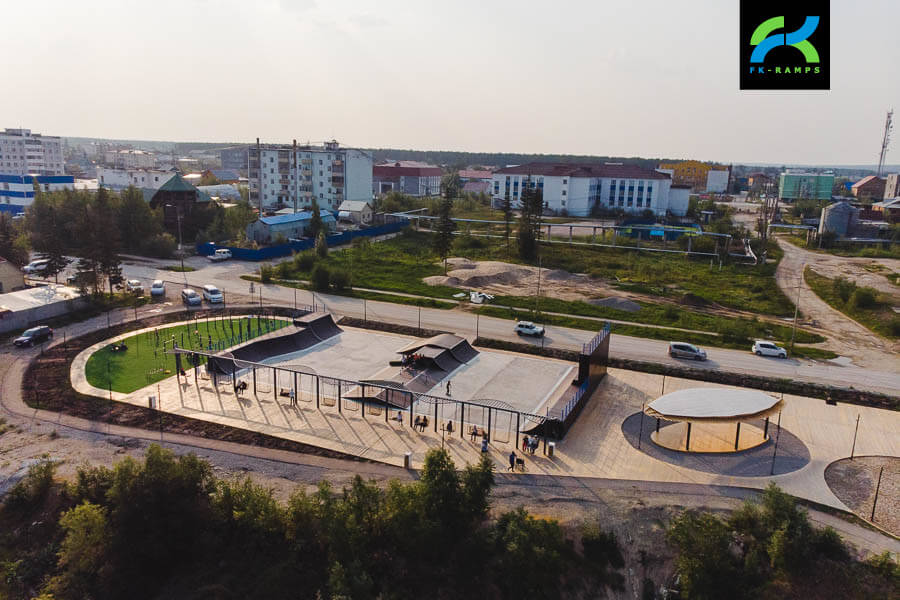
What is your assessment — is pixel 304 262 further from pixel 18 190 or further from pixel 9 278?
pixel 18 190

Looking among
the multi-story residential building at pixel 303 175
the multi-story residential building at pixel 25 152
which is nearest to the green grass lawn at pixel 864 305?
the multi-story residential building at pixel 303 175

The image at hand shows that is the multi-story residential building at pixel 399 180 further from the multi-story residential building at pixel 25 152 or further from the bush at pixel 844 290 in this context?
the bush at pixel 844 290

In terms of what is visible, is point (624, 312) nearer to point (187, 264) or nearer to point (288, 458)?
point (288, 458)

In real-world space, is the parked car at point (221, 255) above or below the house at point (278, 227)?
below

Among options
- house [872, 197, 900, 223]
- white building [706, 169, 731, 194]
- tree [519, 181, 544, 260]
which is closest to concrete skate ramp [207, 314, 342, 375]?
tree [519, 181, 544, 260]

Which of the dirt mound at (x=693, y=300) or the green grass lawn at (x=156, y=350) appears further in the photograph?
the dirt mound at (x=693, y=300)

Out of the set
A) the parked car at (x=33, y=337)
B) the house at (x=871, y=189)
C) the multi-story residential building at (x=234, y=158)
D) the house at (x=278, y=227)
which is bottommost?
the parked car at (x=33, y=337)

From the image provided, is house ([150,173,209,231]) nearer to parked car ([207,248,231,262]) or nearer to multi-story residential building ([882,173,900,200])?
parked car ([207,248,231,262])

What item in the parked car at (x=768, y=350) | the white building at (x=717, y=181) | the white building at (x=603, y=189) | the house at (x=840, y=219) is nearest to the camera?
the parked car at (x=768, y=350)

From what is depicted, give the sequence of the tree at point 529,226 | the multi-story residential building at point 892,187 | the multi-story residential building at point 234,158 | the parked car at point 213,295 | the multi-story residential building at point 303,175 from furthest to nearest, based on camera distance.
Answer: the multi-story residential building at point 234,158 → the multi-story residential building at point 892,187 → the multi-story residential building at point 303,175 → the tree at point 529,226 → the parked car at point 213,295
